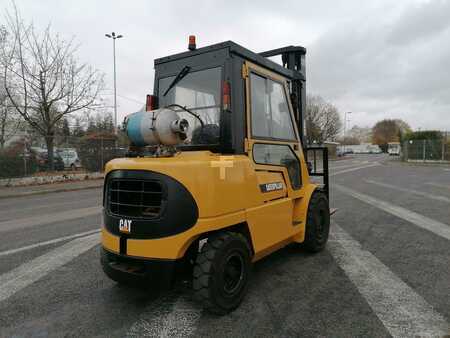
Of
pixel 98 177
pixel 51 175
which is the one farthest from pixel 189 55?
pixel 98 177

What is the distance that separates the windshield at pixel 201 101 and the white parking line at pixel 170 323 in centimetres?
172

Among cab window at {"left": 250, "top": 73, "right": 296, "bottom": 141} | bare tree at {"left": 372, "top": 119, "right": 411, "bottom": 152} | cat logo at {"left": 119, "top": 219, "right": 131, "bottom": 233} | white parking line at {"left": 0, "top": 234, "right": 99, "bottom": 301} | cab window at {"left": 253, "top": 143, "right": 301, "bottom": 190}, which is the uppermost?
bare tree at {"left": 372, "top": 119, "right": 411, "bottom": 152}

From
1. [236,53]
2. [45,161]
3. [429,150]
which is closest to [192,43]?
[236,53]

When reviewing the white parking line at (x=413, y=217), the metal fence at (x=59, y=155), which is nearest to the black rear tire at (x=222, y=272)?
the white parking line at (x=413, y=217)

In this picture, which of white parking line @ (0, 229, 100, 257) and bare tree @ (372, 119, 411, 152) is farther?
bare tree @ (372, 119, 411, 152)

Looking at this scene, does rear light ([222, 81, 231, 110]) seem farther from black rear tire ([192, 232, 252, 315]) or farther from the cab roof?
black rear tire ([192, 232, 252, 315])

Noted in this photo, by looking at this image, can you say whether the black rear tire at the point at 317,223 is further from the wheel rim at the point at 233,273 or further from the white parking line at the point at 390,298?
the wheel rim at the point at 233,273

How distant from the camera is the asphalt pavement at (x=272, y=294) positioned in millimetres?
2840

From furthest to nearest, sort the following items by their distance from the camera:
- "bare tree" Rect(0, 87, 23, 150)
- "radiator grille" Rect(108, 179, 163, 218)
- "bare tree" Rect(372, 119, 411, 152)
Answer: "bare tree" Rect(372, 119, 411, 152) → "bare tree" Rect(0, 87, 23, 150) → "radiator grille" Rect(108, 179, 163, 218)

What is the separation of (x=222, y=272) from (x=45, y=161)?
16097mm

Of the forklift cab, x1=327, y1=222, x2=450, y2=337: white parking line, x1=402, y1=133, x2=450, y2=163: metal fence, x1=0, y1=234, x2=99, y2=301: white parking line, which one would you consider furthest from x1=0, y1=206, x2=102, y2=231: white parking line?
x1=402, y1=133, x2=450, y2=163: metal fence

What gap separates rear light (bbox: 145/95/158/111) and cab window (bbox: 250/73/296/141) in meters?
1.29

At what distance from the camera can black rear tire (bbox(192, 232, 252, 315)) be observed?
2.89 meters

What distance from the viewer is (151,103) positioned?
4.05 metres
